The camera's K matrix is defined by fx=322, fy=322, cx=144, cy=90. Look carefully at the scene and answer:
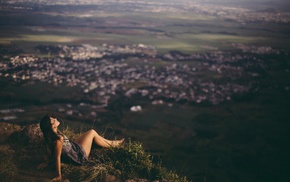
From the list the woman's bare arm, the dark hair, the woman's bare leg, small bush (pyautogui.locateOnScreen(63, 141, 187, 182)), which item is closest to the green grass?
small bush (pyautogui.locateOnScreen(63, 141, 187, 182))

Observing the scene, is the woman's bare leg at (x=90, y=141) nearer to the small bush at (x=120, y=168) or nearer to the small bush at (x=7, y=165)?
the small bush at (x=120, y=168)

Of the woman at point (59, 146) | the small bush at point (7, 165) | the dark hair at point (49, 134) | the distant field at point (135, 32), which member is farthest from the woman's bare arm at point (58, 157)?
the distant field at point (135, 32)

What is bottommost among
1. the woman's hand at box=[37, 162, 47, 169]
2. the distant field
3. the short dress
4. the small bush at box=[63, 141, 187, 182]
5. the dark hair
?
the distant field

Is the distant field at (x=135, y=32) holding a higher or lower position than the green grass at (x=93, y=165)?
lower

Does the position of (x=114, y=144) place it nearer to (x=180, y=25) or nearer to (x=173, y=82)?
(x=173, y=82)

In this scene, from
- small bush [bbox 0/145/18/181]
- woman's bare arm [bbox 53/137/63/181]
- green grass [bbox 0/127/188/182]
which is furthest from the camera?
green grass [bbox 0/127/188/182]

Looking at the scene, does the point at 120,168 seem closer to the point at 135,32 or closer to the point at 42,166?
the point at 42,166

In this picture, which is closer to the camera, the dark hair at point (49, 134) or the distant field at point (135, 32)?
the dark hair at point (49, 134)

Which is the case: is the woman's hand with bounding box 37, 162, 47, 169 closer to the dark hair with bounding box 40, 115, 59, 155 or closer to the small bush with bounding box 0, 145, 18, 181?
the dark hair with bounding box 40, 115, 59, 155

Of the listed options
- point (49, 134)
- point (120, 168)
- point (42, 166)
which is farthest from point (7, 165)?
point (120, 168)
